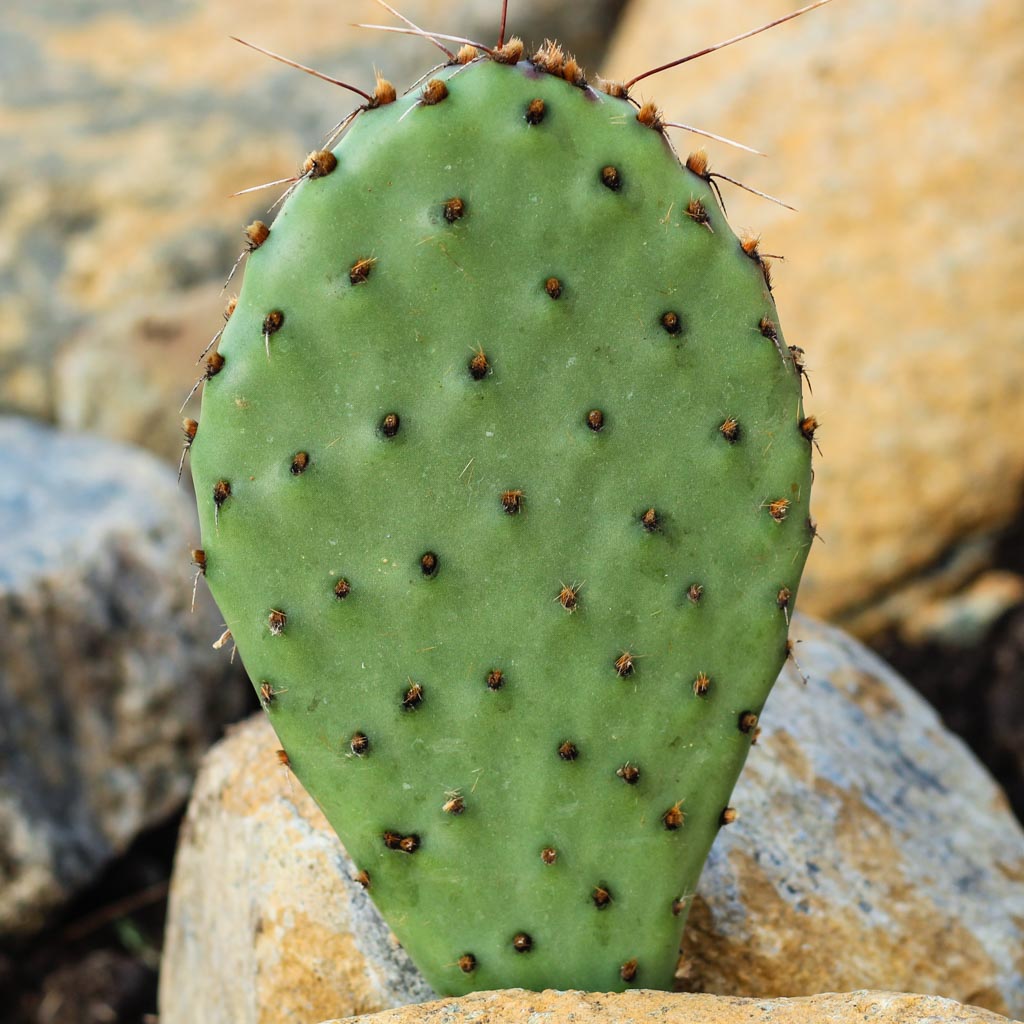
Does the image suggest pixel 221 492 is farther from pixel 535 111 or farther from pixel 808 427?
pixel 808 427

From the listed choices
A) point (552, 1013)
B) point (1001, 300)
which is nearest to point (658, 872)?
point (552, 1013)

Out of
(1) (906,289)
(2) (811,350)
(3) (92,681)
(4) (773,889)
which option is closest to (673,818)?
(4) (773,889)

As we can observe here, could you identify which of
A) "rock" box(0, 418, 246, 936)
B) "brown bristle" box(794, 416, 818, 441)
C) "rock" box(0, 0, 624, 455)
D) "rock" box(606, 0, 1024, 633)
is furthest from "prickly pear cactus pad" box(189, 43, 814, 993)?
"rock" box(0, 0, 624, 455)

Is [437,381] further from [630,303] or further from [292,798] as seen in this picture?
[292,798]

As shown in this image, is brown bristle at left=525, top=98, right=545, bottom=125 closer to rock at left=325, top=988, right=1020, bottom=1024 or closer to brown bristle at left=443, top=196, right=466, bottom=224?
brown bristle at left=443, top=196, right=466, bottom=224

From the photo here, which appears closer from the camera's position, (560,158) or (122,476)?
(560,158)

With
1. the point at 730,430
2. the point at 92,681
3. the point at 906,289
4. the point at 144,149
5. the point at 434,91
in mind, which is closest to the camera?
the point at 434,91
